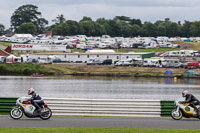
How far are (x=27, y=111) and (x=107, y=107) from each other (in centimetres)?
486

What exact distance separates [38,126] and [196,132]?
7.58 m

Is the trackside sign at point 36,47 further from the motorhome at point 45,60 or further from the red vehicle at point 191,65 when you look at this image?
the red vehicle at point 191,65

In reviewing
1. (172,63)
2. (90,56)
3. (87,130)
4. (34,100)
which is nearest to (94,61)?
(90,56)

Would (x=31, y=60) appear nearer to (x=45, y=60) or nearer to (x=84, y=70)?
(x=45, y=60)

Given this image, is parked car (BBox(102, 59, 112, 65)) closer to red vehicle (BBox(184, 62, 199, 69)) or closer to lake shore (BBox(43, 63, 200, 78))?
lake shore (BBox(43, 63, 200, 78))

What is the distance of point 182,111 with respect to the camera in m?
28.1

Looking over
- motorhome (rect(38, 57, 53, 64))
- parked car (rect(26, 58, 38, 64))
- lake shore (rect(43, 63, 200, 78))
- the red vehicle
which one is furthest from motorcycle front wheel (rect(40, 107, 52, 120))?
motorhome (rect(38, 57, 53, 64))

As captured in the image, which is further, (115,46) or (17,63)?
(115,46)

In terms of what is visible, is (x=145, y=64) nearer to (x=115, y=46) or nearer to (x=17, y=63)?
(x=17, y=63)

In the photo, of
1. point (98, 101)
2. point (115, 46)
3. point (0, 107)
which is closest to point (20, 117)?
point (0, 107)

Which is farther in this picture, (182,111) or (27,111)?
(182,111)

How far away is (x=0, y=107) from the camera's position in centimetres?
2984

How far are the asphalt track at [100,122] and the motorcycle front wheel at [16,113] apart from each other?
0.25 m

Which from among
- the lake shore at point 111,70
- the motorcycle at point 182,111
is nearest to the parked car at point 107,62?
the lake shore at point 111,70
